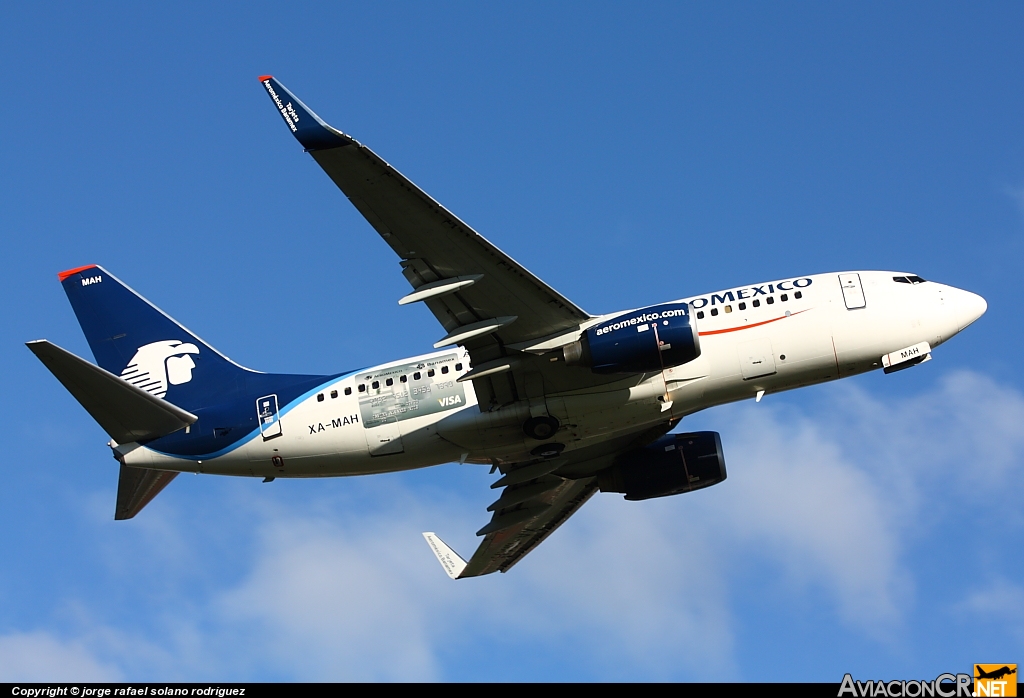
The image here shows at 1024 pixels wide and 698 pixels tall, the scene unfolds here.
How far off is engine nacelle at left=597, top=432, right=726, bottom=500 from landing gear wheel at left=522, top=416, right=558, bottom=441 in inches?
271

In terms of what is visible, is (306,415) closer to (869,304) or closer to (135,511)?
(135,511)

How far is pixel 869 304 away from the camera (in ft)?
120

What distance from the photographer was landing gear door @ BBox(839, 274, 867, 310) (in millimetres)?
36562

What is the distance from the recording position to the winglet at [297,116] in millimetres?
28281

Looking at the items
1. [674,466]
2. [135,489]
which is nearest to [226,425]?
[135,489]

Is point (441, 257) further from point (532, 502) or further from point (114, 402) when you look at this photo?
point (532, 502)

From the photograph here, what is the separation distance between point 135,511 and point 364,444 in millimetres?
9486

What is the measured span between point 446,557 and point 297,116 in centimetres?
2480

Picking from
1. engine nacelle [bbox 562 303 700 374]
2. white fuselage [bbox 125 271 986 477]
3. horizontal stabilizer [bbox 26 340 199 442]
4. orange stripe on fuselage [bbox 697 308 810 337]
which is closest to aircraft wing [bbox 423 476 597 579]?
white fuselage [bbox 125 271 986 477]

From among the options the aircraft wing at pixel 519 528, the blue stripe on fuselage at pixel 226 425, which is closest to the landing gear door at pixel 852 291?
the aircraft wing at pixel 519 528

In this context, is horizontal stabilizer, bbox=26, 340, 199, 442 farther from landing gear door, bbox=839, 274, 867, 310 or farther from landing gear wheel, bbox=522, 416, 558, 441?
landing gear door, bbox=839, 274, 867, 310

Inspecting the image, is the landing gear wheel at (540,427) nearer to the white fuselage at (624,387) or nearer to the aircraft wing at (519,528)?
the white fuselage at (624,387)

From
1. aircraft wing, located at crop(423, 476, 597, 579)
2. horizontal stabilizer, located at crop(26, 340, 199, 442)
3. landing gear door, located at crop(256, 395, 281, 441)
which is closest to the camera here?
horizontal stabilizer, located at crop(26, 340, 199, 442)

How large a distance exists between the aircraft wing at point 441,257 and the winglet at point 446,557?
14.9 m
